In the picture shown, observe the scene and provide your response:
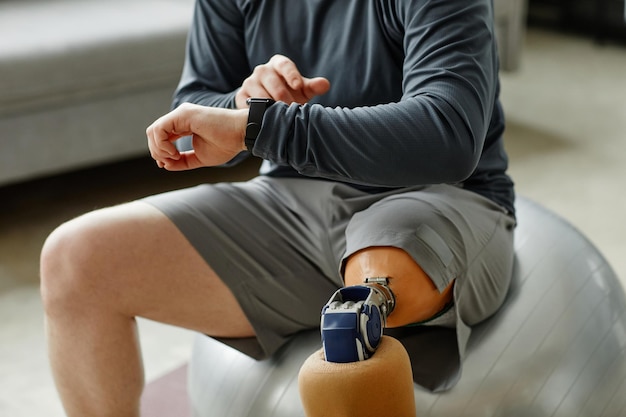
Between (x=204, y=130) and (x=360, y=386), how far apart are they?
0.31 metres

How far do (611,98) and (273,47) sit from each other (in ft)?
6.77

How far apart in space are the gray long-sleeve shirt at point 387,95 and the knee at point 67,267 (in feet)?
0.78

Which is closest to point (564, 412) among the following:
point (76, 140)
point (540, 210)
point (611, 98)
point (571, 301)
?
point (571, 301)

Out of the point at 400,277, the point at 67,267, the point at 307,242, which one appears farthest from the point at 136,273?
the point at 400,277

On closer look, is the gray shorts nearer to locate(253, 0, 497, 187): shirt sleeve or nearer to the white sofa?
locate(253, 0, 497, 187): shirt sleeve

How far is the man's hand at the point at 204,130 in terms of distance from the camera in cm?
97

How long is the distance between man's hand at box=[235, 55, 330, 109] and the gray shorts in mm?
158

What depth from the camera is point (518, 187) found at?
7.75 ft

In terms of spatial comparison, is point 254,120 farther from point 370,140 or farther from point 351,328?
point 351,328

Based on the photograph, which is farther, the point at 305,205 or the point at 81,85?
the point at 81,85

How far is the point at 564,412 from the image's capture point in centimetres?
109

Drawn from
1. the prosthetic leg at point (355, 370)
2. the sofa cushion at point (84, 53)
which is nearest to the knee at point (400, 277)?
the prosthetic leg at point (355, 370)

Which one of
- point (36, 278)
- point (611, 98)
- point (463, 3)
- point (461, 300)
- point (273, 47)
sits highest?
point (463, 3)

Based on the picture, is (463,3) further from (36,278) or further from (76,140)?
(76,140)
